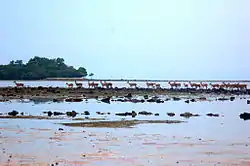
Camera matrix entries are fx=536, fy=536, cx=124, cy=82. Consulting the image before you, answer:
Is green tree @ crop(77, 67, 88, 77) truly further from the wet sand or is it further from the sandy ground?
the sandy ground

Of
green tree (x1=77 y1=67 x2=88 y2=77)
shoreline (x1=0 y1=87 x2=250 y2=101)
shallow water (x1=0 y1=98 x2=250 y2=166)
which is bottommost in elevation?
shallow water (x1=0 y1=98 x2=250 y2=166)

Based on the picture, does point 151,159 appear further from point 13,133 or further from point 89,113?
point 89,113

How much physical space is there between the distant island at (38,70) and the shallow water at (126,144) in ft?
381

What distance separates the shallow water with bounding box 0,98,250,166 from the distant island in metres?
116

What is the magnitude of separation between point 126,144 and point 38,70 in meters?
128

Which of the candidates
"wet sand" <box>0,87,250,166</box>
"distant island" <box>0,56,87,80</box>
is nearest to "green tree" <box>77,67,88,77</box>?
"distant island" <box>0,56,87,80</box>

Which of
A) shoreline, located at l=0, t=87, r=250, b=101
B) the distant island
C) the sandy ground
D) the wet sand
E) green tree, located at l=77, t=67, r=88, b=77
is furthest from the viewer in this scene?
green tree, located at l=77, t=67, r=88, b=77

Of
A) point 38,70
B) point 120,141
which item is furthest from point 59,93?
point 38,70

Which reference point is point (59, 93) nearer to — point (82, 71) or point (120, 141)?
point (120, 141)

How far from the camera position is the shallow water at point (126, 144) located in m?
16.7

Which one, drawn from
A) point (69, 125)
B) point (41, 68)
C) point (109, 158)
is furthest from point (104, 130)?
point (41, 68)

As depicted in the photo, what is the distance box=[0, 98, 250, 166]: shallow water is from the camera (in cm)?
1672

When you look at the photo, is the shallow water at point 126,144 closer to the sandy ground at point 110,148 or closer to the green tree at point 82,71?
the sandy ground at point 110,148

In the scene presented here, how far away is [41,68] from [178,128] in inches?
4901
